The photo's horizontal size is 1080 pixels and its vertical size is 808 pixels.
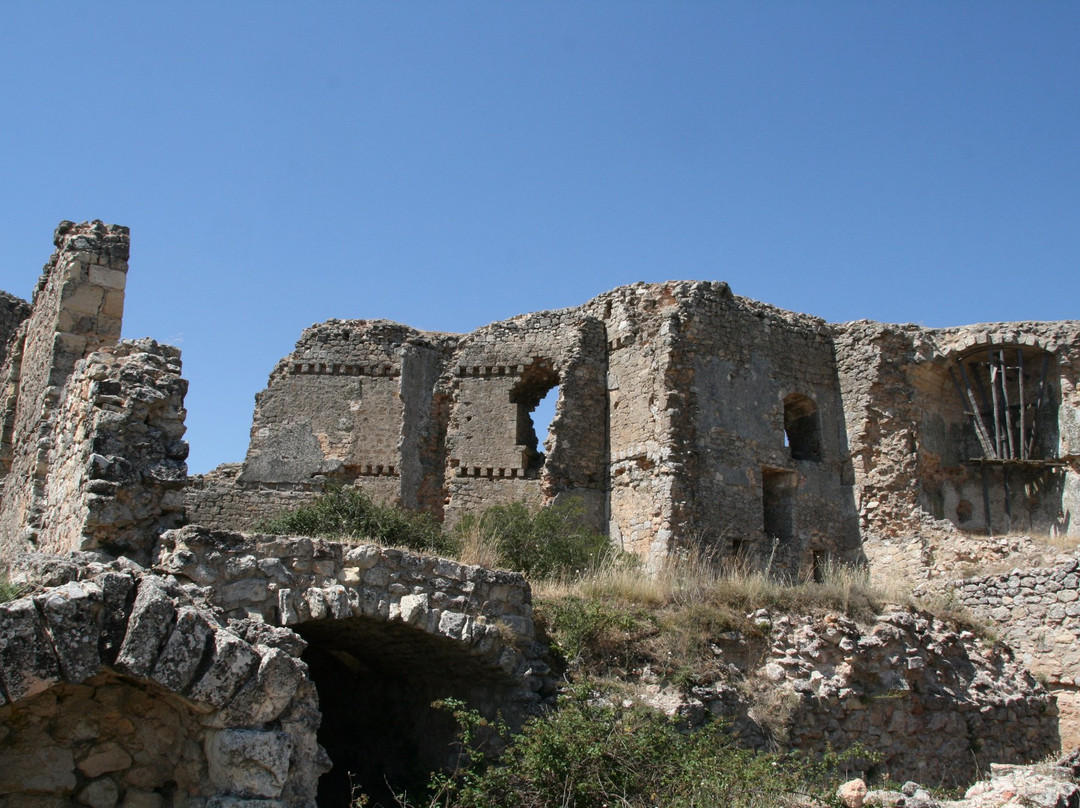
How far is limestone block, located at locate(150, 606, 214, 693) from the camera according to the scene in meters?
5.36

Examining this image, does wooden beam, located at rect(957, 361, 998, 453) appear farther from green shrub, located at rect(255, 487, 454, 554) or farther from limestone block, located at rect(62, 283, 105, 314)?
limestone block, located at rect(62, 283, 105, 314)

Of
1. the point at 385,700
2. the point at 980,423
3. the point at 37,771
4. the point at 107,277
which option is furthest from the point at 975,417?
the point at 37,771

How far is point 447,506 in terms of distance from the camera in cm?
1742

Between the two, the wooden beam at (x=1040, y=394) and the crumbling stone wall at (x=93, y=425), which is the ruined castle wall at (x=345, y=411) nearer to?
the crumbling stone wall at (x=93, y=425)

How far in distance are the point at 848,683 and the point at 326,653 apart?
17.2ft

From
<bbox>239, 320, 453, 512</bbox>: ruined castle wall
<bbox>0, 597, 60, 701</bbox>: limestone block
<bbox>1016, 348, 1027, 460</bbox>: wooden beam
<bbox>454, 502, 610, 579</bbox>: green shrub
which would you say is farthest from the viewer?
<bbox>1016, 348, 1027, 460</bbox>: wooden beam

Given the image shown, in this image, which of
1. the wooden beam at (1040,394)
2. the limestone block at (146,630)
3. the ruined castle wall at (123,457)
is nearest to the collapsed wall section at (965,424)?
the wooden beam at (1040,394)

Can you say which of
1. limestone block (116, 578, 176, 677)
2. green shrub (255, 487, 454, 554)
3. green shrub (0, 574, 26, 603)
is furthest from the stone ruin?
green shrub (255, 487, 454, 554)

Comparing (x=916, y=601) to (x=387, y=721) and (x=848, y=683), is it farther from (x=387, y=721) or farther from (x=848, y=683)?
(x=387, y=721)

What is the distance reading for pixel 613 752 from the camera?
7.66m

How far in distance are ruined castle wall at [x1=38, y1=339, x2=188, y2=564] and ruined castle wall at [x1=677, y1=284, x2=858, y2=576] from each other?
949cm

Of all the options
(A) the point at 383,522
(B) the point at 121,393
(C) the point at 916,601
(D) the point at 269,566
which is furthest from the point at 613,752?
(A) the point at 383,522

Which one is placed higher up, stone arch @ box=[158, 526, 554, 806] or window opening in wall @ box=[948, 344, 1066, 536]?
window opening in wall @ box=[948, 344, 1066, 536]

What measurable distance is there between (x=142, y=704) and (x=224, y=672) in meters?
1.04
